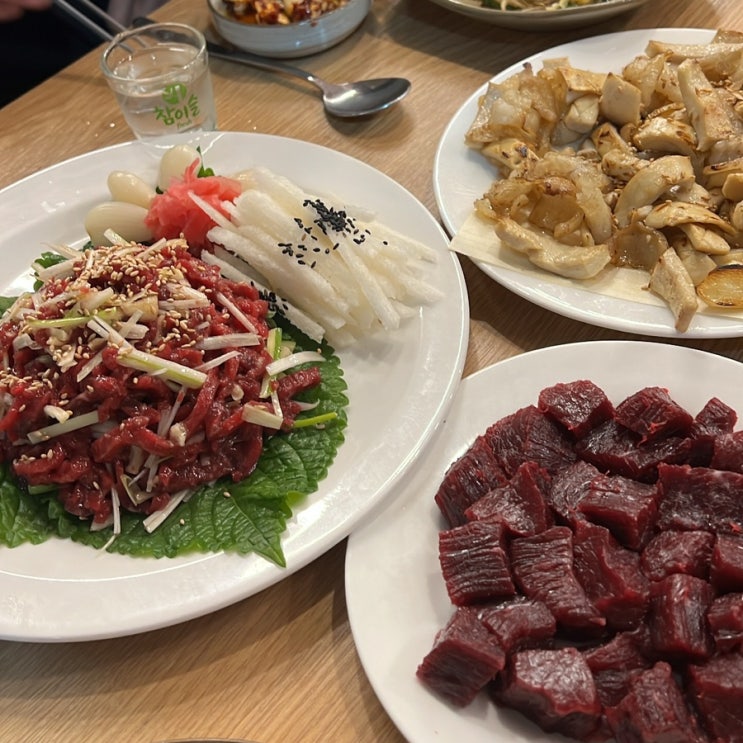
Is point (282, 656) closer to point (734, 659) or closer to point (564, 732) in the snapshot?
point (564, 732)

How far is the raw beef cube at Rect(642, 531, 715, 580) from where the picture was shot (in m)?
1.45

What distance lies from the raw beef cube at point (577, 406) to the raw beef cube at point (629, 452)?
0.12 feet

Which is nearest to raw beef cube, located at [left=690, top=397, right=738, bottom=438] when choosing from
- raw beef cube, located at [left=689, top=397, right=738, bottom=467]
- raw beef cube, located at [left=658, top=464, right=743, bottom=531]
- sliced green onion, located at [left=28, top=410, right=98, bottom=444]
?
raw beef cube, located at [left=689, top=397, right=738, bottom=467]

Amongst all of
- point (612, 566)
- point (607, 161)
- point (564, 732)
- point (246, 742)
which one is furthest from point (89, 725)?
point (607, 161)

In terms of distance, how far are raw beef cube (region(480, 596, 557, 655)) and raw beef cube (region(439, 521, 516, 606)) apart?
48mm

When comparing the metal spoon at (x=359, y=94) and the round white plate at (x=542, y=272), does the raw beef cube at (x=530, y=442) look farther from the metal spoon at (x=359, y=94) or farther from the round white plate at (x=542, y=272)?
the metal spoon at (x=359, y=94)

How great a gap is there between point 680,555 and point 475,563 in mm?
429

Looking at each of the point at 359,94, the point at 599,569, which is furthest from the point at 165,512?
the point at 359,94

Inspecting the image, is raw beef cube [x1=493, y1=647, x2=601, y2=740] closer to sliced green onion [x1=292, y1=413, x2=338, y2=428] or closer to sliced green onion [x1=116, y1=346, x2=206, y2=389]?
sliced green onion [x1=292, y1=413, x2=338, y2=428]

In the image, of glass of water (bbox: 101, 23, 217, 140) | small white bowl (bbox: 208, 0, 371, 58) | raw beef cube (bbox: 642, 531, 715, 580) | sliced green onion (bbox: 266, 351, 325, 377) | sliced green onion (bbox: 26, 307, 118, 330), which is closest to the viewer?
raw beef cube (bbox: 642, 531, 715, 580)

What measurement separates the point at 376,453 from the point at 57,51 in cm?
339

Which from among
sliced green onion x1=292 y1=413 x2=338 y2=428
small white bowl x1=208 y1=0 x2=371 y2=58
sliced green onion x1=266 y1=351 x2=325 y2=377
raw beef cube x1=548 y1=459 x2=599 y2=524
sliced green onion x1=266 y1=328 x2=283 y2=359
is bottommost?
raw beef cube x1=548 y1=459 x2=599 y2=524

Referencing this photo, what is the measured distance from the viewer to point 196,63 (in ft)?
9.24

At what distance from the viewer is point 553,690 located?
127 centimetres
